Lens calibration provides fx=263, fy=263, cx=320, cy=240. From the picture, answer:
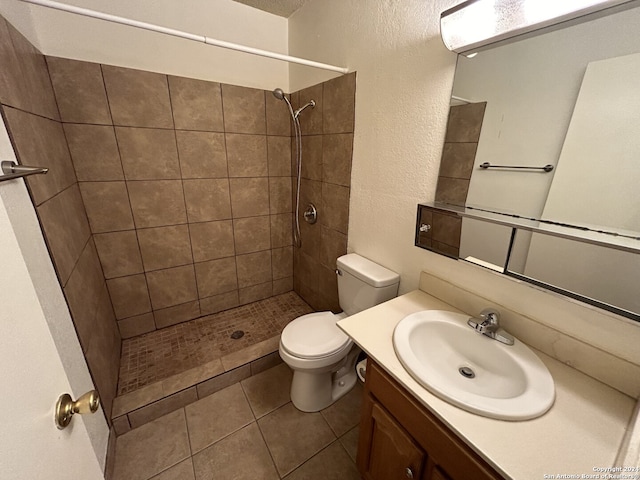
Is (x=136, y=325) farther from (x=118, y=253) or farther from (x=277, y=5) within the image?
(x=277, y=5)

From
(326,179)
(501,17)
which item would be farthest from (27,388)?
(326,179)

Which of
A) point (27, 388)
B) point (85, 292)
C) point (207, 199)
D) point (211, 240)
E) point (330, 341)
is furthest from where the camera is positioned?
point (211, 240)

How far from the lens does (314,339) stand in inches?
56.4

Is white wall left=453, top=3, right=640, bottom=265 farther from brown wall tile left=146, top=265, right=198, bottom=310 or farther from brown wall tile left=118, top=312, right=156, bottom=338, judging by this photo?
brown wall tile left=118, top=312, right=156, bottom=338

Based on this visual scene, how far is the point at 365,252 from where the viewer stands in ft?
5.24

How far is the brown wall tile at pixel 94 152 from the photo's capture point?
58.4 inches

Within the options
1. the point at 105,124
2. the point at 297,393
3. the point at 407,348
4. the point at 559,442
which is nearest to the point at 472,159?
the point at 407,348

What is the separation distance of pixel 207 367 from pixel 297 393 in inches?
23.8

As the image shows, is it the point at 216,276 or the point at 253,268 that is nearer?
the point at 216,276

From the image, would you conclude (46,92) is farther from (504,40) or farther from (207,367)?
(504,40)

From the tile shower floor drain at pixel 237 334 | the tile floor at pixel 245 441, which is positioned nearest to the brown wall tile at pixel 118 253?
the tile shower floor drain at pixel 237 334

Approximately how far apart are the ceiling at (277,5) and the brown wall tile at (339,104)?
24.2 inches

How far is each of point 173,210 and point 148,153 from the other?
39 cm

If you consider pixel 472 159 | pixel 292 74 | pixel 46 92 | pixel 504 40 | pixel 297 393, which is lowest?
pixel 297 393
